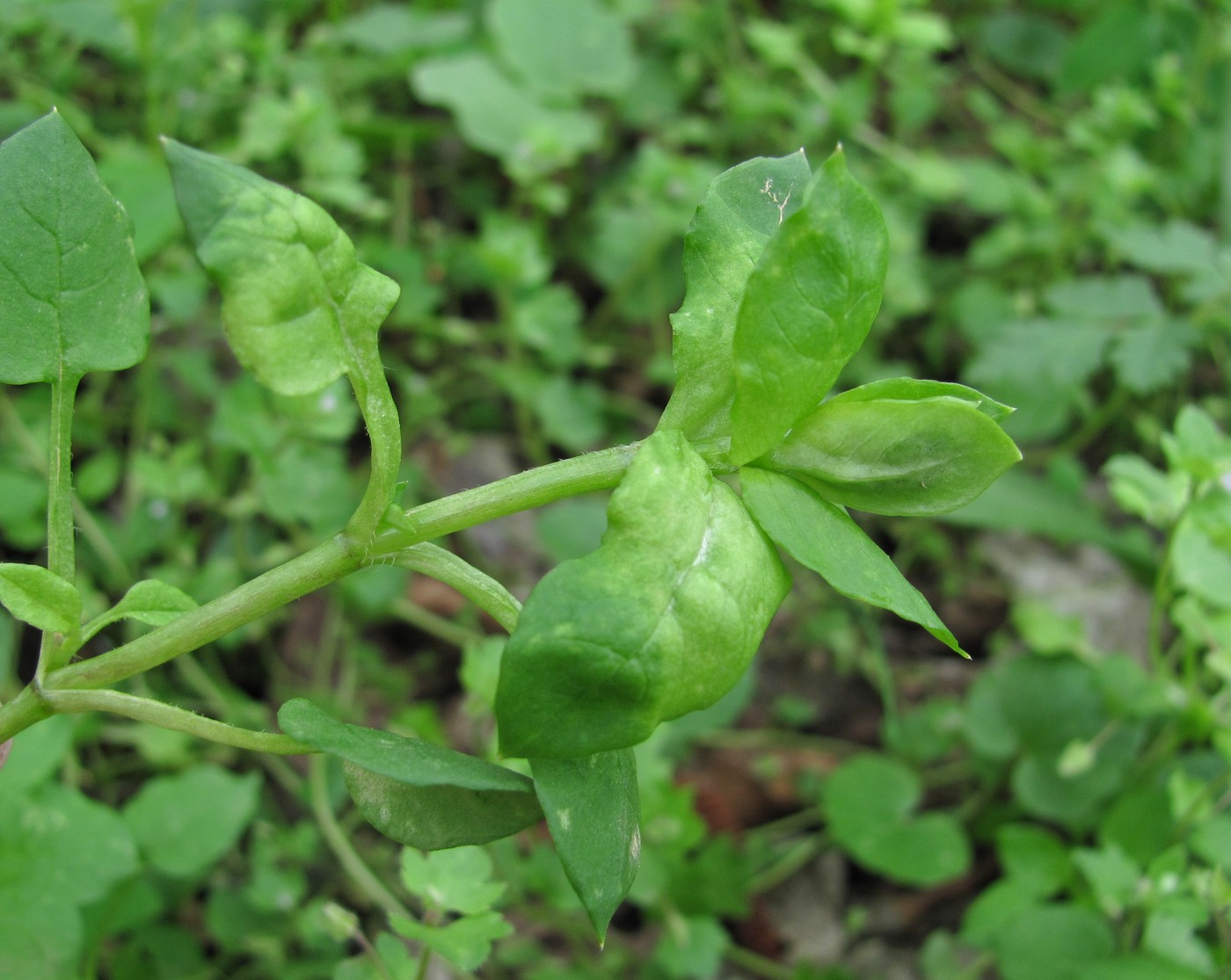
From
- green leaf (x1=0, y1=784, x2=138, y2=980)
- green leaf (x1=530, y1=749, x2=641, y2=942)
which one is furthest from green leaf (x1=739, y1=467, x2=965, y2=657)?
green leaf (x1=0, y1=784, x2=138, y2=980)

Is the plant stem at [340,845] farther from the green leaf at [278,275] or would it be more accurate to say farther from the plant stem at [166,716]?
the green leaf at [278,275]

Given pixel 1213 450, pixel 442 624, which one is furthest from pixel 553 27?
pixel 1213 450

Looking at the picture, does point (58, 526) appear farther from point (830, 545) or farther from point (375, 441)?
point (830, 545)

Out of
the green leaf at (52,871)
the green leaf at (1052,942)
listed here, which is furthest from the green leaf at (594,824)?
the green leaf at (1052,942)

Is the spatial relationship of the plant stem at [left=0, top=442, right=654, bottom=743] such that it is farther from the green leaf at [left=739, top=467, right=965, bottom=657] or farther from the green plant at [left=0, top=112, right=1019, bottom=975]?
the green leaf at [left=739, top=467, right=965, bottom=657]

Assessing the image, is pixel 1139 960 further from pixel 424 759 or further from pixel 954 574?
pixel 424 759

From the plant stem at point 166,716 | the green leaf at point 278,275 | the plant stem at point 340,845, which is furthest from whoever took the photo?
the plant stem at point 340,845

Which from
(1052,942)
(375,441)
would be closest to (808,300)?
(375,441)
